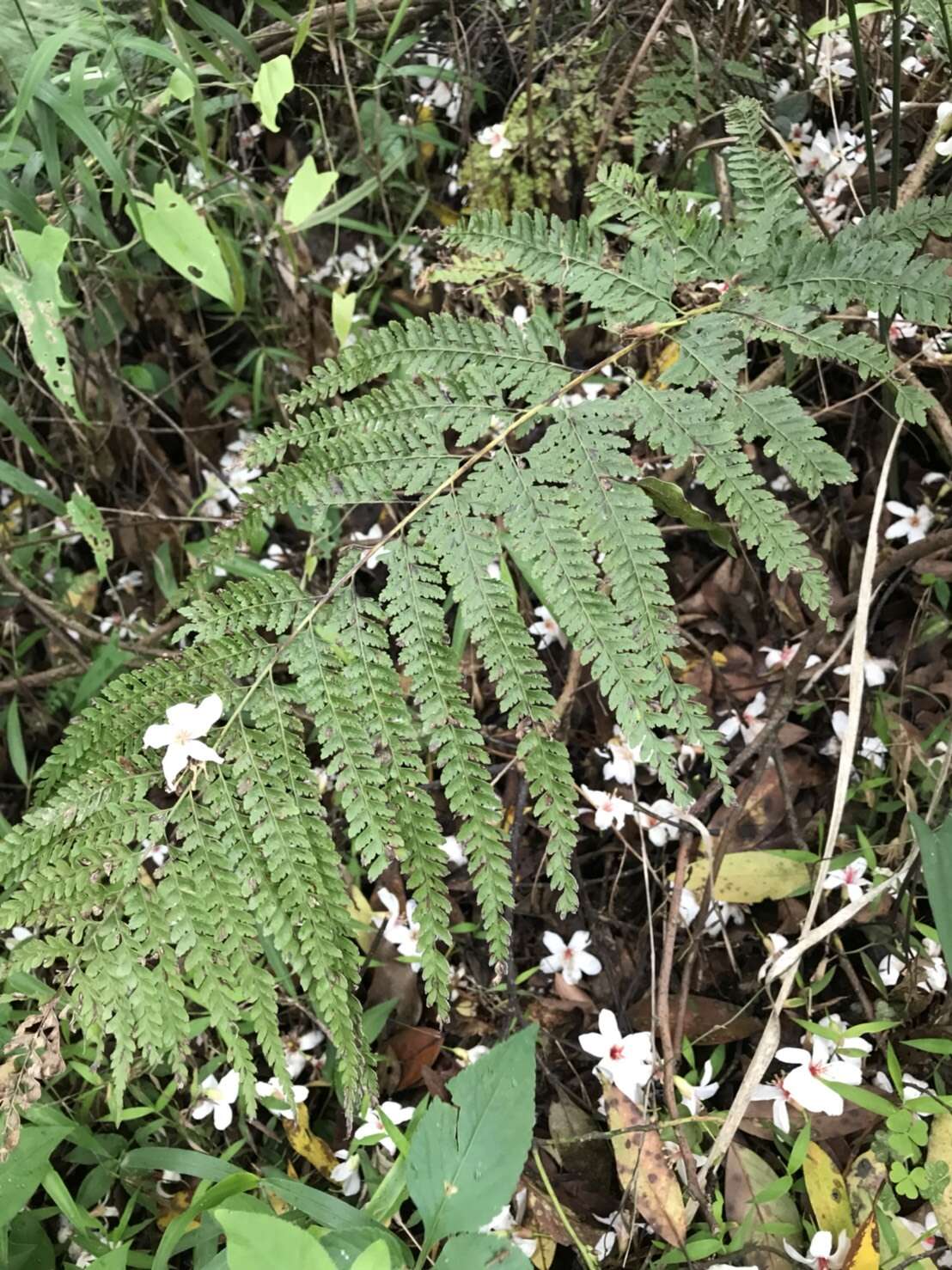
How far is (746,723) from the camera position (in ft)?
6.39

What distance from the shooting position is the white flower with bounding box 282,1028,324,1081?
179 centimetres

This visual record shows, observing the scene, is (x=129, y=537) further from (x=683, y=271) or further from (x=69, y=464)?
(x=683, y=271)

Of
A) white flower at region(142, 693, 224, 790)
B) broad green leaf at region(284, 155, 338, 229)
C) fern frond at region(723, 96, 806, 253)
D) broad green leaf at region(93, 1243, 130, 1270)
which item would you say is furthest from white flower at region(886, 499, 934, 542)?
broad green leaf at region(93, 1243, 130, 1270)

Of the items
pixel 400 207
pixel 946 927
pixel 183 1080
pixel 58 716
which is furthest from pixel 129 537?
pixel 946 927

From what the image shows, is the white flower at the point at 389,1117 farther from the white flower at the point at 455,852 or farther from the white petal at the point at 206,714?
the white petal at the point at 206,714

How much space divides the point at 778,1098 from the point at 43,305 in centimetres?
203

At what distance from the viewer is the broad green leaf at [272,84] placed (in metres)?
1.80

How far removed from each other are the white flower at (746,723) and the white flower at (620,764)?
21 cm

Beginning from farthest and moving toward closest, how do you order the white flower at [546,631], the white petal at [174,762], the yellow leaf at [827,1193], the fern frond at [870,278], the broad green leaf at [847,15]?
the white flower at [546,631], the broad green leaf at [847,15], the yellow leaf at [827,1193], the fern frond at [870,278], the white petal at [174,762]

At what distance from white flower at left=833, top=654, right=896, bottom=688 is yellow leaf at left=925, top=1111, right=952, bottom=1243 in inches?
31.5

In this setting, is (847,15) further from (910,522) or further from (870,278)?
(910,522)

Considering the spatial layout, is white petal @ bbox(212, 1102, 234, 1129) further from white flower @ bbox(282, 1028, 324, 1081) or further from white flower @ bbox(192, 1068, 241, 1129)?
white flower @ bbox(282, 1028, 324, 1081)

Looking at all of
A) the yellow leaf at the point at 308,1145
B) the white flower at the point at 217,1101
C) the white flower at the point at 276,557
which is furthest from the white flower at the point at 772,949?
the white flower at the point at 276,557

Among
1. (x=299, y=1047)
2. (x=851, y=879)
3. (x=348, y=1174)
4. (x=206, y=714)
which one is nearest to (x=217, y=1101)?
(x=299, y=1047)
